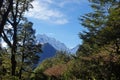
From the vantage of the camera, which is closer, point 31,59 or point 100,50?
point 100,50

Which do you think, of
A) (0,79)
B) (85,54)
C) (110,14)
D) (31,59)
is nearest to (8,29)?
(0,79)

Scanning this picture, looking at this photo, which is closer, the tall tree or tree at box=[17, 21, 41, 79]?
the tall tree

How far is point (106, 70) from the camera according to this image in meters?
30.7

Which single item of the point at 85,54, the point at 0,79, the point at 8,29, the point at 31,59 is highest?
the point at 8,29

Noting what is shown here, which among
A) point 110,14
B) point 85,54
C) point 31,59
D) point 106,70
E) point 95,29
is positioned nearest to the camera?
point 106,70

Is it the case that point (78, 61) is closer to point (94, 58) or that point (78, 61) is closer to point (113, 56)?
point (94, 58)

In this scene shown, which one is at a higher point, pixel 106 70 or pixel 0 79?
pixel 0 79

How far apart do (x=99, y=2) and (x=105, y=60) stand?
25.0ft

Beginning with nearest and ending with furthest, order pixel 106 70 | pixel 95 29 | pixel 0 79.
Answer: pixel 0 79 < pixel 106 70 < pixel 95 29

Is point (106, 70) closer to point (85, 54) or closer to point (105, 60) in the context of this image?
point (105, 60)

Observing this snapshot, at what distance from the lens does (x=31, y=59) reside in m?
54.2

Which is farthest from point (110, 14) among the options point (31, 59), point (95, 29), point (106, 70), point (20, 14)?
point (31, 59)

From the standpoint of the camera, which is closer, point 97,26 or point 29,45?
point 97,26

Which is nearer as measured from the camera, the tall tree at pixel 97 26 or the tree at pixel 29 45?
the tall tree at pixel 97 26
